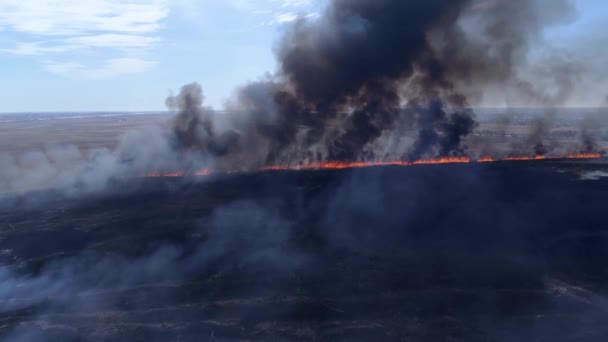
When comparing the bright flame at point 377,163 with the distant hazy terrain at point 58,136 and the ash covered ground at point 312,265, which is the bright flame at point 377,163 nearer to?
the ash covered ground at point 312,265

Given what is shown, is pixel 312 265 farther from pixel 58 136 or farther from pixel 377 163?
pixel 58 136

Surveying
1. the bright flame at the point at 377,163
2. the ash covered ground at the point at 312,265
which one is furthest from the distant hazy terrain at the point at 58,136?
the ash covered ground at the point at 312,265

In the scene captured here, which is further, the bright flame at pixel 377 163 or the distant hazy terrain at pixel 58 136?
the distant hazy terrain at pixel 58 136

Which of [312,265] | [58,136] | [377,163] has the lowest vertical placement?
[312,265]

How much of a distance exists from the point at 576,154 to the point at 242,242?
42.2 metres

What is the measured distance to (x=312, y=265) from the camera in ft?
56.0

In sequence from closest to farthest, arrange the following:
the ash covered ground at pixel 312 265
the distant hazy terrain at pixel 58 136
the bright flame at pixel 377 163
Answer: the ash covered ground at pixel 312 265 < the bright flame at pixel 377 163 < the distant hazy terrain at pixel 58 136

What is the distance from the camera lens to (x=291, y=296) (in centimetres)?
1450

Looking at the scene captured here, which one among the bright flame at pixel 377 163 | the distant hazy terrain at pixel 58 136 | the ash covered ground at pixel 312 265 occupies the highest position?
the distant hazy terrain at pixel 58 136

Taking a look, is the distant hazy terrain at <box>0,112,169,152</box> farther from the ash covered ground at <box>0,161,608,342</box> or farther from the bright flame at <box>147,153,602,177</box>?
the ash covered ground at <box>0,161,608,342</box>

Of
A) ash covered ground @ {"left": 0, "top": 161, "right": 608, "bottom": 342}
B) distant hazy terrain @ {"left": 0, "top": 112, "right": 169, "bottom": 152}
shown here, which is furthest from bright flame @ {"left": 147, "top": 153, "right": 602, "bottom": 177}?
distant hazy terrain @ {"left": 0, "top": 112, "right": 169, "bottom": 152}

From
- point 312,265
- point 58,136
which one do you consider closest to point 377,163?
point 312,265

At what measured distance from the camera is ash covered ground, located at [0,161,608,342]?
12.7 metres

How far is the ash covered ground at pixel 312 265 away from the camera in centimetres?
1270
